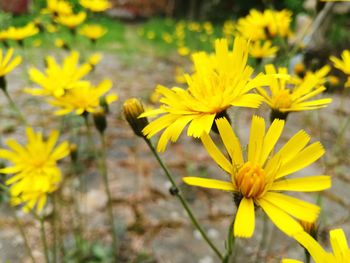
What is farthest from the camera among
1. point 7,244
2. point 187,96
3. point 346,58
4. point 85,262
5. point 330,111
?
point 330,111

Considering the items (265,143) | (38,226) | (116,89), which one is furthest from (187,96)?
(116,89)

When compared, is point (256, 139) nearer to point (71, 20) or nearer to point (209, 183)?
point (209, 183)

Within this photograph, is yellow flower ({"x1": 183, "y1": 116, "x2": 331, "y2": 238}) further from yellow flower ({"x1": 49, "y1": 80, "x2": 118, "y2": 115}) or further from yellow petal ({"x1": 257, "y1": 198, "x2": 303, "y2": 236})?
yellow flower ({"x1": 49, "y1": 80, "x2": 118, "y2": 115})

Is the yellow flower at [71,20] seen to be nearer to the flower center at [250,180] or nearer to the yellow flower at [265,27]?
the yellow flower at [265,27]

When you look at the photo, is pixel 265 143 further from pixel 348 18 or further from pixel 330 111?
pixel 348 18

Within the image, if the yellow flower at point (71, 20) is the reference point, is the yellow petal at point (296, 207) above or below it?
above

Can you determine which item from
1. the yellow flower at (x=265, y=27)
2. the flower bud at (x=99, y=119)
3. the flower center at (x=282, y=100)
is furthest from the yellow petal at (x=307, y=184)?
the yellow flower at (x=265, y=27)

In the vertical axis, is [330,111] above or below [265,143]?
below
